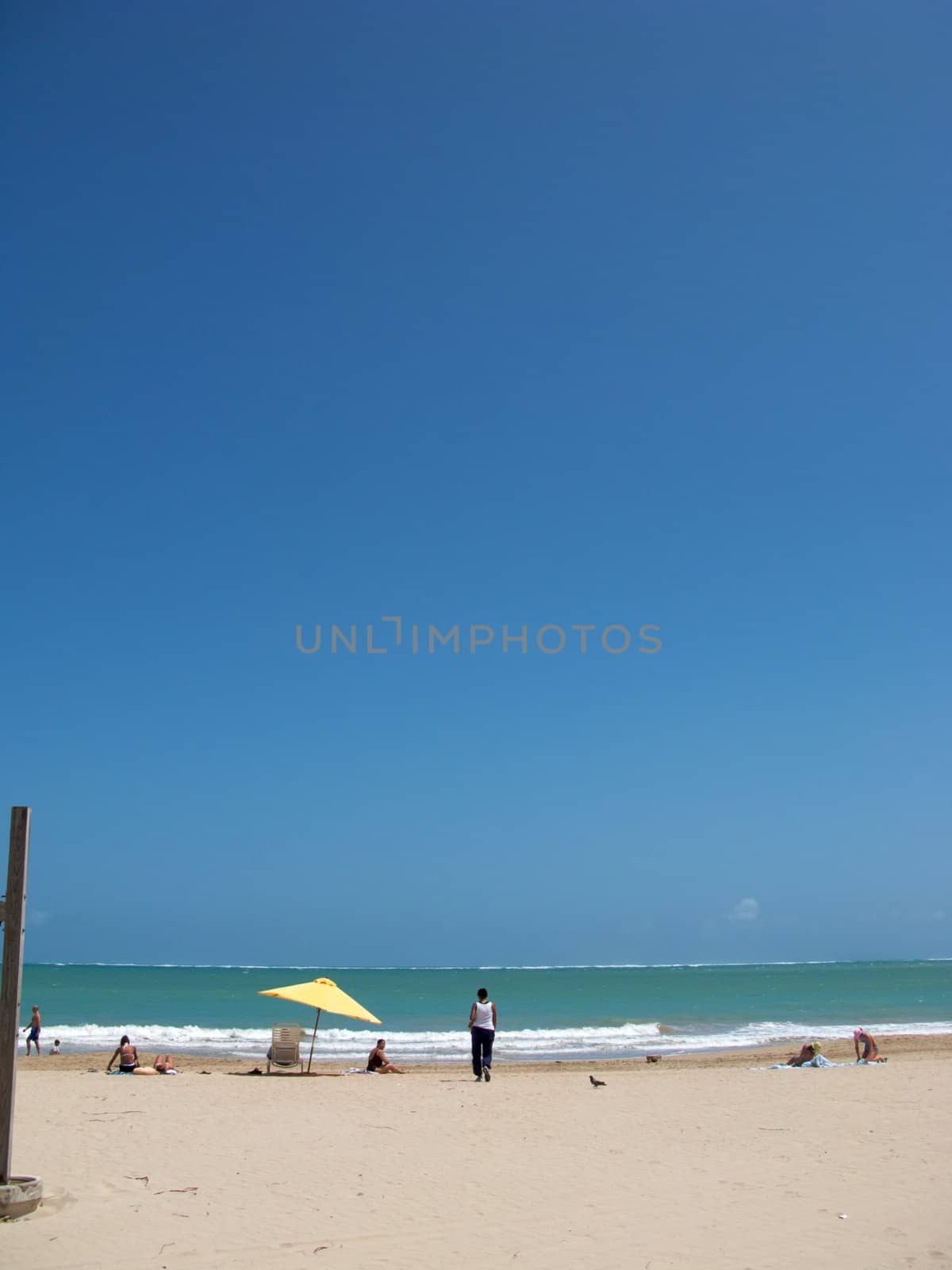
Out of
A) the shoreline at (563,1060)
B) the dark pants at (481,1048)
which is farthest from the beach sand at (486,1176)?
the shoreline at (563,1060)

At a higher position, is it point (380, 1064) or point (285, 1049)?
point (285, 1049)

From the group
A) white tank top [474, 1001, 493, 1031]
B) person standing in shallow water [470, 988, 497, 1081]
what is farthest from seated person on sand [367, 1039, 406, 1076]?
white tank top [474, 1001, 493, 1031]

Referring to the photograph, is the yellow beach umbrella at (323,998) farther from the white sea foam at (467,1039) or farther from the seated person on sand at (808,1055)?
the seated person on sand at (808,1055)

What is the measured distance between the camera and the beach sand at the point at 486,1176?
5836 mm

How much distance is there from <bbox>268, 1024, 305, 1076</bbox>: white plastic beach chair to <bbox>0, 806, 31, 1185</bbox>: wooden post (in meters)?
10.9

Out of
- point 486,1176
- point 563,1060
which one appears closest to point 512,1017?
point 563,1060

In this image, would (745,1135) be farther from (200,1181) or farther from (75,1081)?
(75,1081)

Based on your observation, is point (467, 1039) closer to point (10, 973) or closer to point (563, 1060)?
point (563, 1060)

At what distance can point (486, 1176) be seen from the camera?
311 inches

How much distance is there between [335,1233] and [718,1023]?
31.9 meters

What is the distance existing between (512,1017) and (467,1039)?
1117 cm

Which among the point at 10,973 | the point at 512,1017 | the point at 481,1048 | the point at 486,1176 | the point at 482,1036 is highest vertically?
the point at 10,973

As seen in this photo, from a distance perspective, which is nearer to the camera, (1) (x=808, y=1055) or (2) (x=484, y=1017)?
(2) (x=484, y=1017)

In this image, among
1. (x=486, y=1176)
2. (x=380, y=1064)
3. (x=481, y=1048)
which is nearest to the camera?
(x=486, y=1176)
